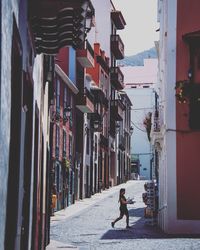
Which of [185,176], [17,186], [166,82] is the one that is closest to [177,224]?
[185,176]

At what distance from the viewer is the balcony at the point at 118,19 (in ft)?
194

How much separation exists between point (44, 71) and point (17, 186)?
602 cm

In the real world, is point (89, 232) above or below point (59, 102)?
below

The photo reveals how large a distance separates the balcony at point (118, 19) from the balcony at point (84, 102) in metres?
17.4

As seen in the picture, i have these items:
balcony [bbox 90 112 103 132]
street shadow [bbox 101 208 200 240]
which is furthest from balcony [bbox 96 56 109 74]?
street shadow [bbox 101 208 200 240]

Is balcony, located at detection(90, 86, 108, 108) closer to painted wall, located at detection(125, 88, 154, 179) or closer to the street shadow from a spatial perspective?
the street shadow

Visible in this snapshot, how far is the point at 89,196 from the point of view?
44.4 meters

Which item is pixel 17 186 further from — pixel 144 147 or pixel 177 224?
pixel 144 147

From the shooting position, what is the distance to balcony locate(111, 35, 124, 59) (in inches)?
2306

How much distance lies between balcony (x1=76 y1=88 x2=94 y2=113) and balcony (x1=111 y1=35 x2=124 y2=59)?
1600 cm

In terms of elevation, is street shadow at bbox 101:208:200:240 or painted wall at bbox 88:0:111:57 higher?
painted wall at bbox 88:0:111:57

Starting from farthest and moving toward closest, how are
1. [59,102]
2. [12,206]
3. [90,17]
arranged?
[59,102]
[90,17]
[12,206]

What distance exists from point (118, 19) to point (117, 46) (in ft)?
9.04

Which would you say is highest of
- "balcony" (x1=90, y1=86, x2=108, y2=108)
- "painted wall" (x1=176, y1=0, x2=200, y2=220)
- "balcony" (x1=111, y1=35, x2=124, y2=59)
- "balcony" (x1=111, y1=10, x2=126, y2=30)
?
"balcony" (x1=111, y1=10, x2=126, y2=30)
